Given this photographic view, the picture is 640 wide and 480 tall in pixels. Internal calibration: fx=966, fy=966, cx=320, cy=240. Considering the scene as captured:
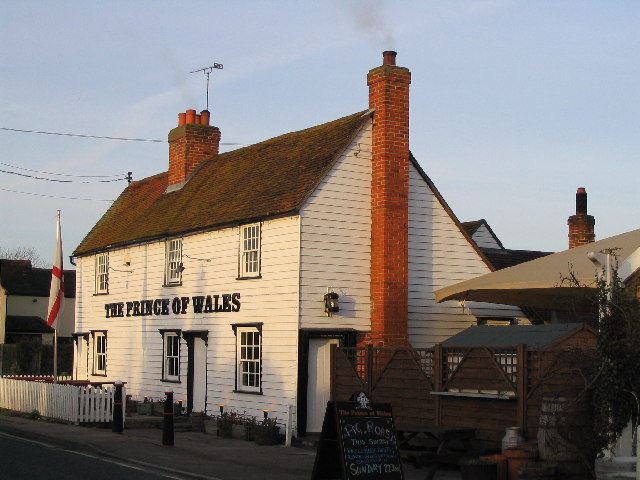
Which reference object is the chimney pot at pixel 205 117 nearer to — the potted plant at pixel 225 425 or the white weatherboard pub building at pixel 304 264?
the white weatherboard pub building at pixel 304 264

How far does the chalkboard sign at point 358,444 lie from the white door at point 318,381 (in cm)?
766

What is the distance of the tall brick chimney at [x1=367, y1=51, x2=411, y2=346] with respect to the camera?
2142 cm

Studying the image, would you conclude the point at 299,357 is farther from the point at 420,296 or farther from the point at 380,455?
the point at 380,455

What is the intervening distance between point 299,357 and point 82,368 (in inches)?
558

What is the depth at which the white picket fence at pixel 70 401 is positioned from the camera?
75.0 ft

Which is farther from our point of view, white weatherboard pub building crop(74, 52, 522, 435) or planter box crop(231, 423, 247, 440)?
planter box crop(231, 423, 247, 440)

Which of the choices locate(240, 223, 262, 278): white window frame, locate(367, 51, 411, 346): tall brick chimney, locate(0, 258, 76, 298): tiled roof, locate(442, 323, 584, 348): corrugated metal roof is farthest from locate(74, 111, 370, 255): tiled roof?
locate(0, 258, 76, 298): tiled roof

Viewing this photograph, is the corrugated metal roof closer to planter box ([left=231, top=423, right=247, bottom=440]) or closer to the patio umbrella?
the patio umbrella

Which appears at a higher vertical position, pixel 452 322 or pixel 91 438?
pixel 452 322

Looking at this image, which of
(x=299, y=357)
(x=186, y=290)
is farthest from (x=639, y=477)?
(x=186, y=290)

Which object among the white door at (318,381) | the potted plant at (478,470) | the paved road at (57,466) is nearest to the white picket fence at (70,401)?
the paved road at (57,466)

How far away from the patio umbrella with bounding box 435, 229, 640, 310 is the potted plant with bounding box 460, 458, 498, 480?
2.68 m

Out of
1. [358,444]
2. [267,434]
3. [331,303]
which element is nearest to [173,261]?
[331,303]

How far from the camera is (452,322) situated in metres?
23.2
